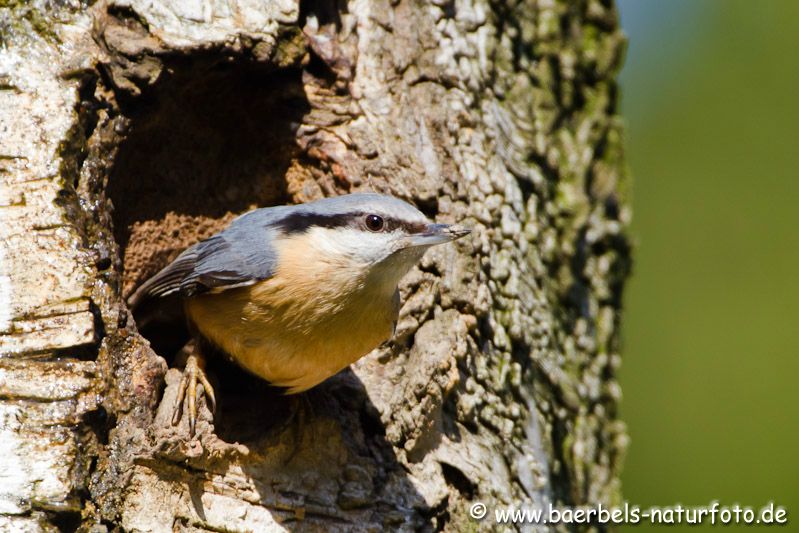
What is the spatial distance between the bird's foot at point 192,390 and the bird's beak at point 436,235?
0.81 m

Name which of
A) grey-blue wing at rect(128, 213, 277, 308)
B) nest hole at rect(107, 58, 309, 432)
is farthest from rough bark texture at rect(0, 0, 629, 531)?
grey-blue wing at rect(128, 213, 277, 308)

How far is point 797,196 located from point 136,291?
4.96m

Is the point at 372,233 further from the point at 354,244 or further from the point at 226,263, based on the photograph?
the point at 226,263

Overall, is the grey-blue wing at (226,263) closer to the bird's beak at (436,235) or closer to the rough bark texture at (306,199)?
the rough bark texture at (306,199)

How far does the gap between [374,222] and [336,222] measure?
0.13 metres

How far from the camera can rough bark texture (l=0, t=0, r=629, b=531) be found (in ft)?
8.30

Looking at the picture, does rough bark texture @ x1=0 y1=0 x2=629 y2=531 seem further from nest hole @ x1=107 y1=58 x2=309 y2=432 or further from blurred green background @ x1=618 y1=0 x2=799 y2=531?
blurred green background @ x1=618 y1=0 x2=799 y2=531

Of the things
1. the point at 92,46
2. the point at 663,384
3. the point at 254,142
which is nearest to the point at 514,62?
the point at 254,142

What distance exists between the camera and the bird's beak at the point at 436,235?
9.28 feet

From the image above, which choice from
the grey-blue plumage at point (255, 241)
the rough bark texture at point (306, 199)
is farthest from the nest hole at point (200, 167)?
the grey-blue plumage at point (255, 241)

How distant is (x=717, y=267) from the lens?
650 cm

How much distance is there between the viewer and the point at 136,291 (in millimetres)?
3408

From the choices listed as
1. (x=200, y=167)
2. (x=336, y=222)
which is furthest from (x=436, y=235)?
(x=200, y=167)

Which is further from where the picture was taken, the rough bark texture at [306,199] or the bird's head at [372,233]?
the bird's head at [372,233]
